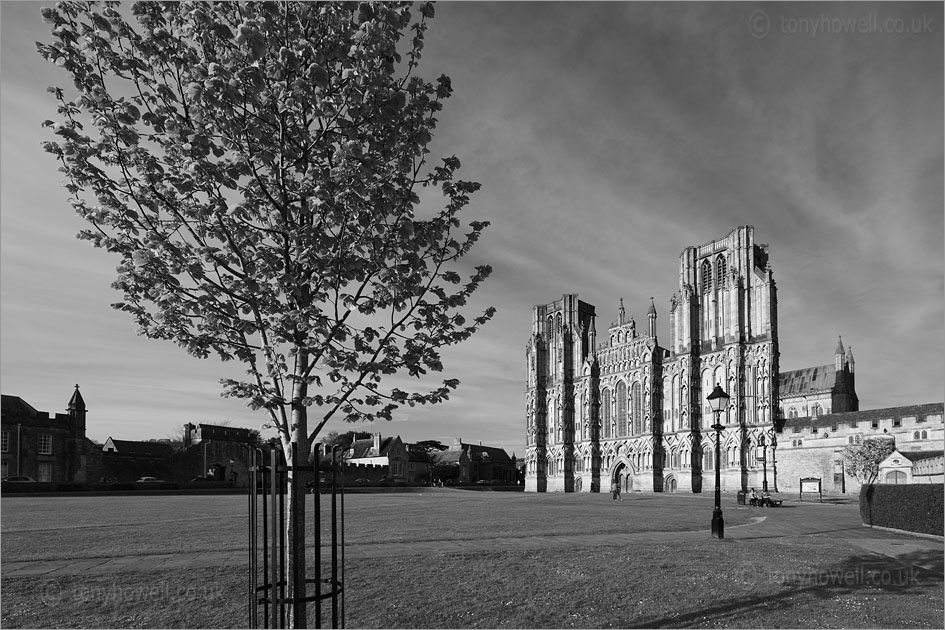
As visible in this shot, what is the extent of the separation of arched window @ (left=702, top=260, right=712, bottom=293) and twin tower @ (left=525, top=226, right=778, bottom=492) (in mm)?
151

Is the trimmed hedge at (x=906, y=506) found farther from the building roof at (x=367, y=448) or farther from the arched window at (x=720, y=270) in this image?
the building roof at (x=367, y=448)

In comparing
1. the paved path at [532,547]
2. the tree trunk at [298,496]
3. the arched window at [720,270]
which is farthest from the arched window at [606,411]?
the tree trunk at [298,496]

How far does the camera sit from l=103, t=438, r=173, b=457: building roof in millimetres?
87625

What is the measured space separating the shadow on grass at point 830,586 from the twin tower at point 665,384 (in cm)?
6042

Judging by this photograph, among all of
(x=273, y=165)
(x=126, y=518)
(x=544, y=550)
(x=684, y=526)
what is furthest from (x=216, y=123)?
(x=126, y=518)

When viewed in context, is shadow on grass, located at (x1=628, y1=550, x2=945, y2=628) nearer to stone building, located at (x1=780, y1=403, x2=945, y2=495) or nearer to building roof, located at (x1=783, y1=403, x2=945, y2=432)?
stone building, located at (x1=780, y1=403, x2=945, y2=495)

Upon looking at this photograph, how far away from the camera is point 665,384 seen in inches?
3401

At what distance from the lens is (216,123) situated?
6480mm

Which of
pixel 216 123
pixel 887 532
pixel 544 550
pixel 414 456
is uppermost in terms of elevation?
pixel 216 123

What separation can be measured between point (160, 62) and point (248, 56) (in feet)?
3.48

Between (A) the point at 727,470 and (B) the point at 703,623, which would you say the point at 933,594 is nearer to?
(B) the point at 703,623

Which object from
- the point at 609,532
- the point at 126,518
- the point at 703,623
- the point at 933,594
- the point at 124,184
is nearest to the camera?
the point at 124,184

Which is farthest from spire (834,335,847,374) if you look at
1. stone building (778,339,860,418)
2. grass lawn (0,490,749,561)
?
grass lawn (0,490,749,561)

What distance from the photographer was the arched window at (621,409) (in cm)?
9106
